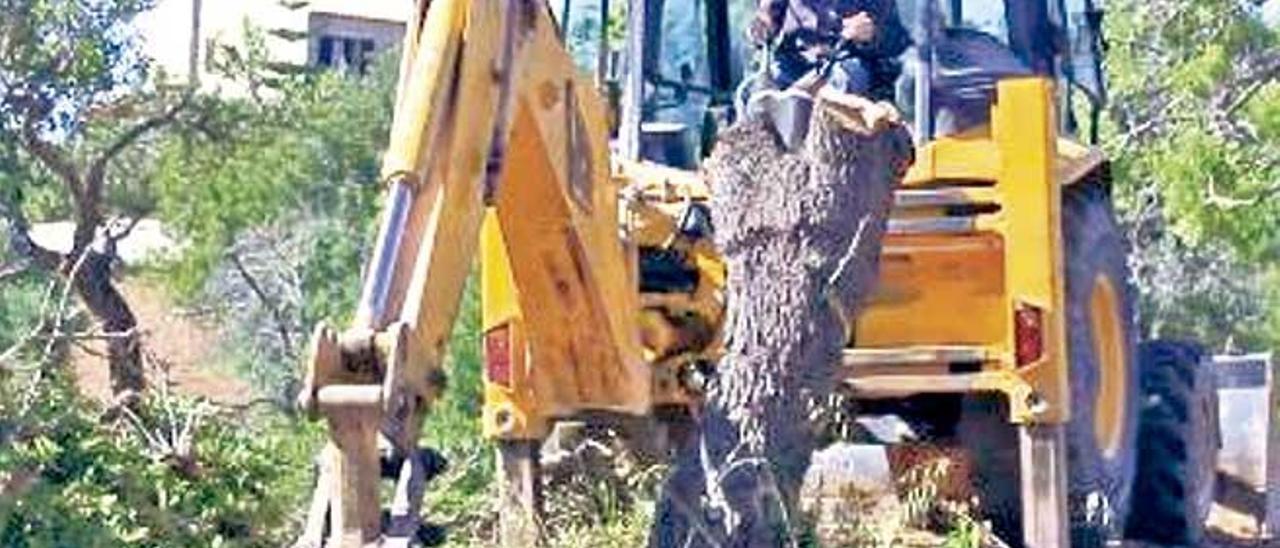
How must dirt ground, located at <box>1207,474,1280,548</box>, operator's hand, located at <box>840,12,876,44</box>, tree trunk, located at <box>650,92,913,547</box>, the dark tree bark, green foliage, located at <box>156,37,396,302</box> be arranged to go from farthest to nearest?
green foliage, located at <box>156,37,396,302</box> < the dark tree bark < dirt ground, located at <box>1207,474,1280,548</box> < operator's hand, located at <box>840,12,876,44</box> < tree trunk, located at <box>650,92,913,547</box>

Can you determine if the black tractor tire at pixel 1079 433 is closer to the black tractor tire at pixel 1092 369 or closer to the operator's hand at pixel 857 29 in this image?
the black tractor tire at pixel 1092 369

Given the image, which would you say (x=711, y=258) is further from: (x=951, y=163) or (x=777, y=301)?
(x=777, y=301)

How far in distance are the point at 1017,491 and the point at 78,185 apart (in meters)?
10.5

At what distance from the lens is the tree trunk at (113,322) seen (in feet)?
27.2

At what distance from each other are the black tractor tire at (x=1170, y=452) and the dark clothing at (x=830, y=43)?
2.18m

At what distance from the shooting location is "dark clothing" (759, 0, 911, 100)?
8.62m

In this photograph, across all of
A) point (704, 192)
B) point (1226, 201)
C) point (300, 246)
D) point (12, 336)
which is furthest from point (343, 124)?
point (704, 192)

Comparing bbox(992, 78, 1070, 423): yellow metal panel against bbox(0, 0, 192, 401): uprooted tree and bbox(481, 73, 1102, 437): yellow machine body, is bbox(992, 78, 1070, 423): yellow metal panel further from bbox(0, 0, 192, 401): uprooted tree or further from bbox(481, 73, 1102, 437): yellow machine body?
bbox(0, 0, 192, 401): uprooted tree

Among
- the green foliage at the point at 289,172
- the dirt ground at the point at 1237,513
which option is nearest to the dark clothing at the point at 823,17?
the dirt ground at the point at 1237,513

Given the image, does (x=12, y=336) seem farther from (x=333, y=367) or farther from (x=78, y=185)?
(x=78, y=185)

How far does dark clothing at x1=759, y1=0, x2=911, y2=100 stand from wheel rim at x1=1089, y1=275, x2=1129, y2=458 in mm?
1236

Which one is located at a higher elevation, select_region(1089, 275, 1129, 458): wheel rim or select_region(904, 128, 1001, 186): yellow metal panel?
select_region(904, 128, 1001, 186): yellow metal panel

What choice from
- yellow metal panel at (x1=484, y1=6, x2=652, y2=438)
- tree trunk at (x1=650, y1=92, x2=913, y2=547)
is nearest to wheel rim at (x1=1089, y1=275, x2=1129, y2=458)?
yellow metal panel at (x1=484, y1=6, x2=652, y2=438)

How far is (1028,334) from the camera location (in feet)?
29.0
